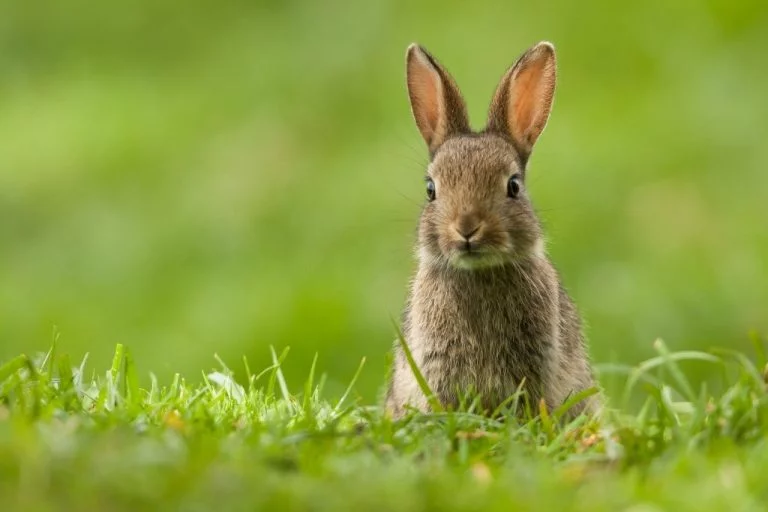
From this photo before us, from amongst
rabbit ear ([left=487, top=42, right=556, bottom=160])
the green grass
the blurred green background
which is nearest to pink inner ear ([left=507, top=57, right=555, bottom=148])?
rabbit ear ([left=487, top=42, right=556, bottom=160])

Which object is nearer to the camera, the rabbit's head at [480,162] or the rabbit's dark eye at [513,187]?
the rabbit's head at [480,162]

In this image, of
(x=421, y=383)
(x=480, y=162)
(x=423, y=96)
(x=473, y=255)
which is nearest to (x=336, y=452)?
(x=421, y=383)

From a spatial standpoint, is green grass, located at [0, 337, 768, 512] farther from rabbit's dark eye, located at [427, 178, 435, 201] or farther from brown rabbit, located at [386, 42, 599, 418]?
rabbit's dark eye, located at [427, 178, 435, 201]

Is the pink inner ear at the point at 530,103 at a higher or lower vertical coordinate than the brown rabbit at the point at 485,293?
higher

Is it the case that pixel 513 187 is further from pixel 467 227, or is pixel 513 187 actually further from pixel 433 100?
pixel 433 100

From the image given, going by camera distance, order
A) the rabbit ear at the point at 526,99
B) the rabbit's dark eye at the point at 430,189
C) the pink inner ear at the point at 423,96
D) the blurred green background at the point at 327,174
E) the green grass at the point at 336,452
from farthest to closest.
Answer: the blurred green background at the point at 327,174 < the pink inner ear at the point at 423,96 < the rabbit ear at the point at 526,99 < the rabbit's dark eye at the point at 430,189 < the green grass at the point at 336,452

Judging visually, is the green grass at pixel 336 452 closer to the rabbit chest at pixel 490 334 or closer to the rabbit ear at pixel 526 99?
the rabbit chest at pixel 490 334

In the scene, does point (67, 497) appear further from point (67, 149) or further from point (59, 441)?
point (67, 149)

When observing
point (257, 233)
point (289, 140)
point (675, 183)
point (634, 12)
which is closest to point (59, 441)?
point (257, 233)

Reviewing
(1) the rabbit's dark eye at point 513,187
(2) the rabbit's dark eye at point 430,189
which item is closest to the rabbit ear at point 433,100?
(2) the rabbit's dark eye at point 430,189
